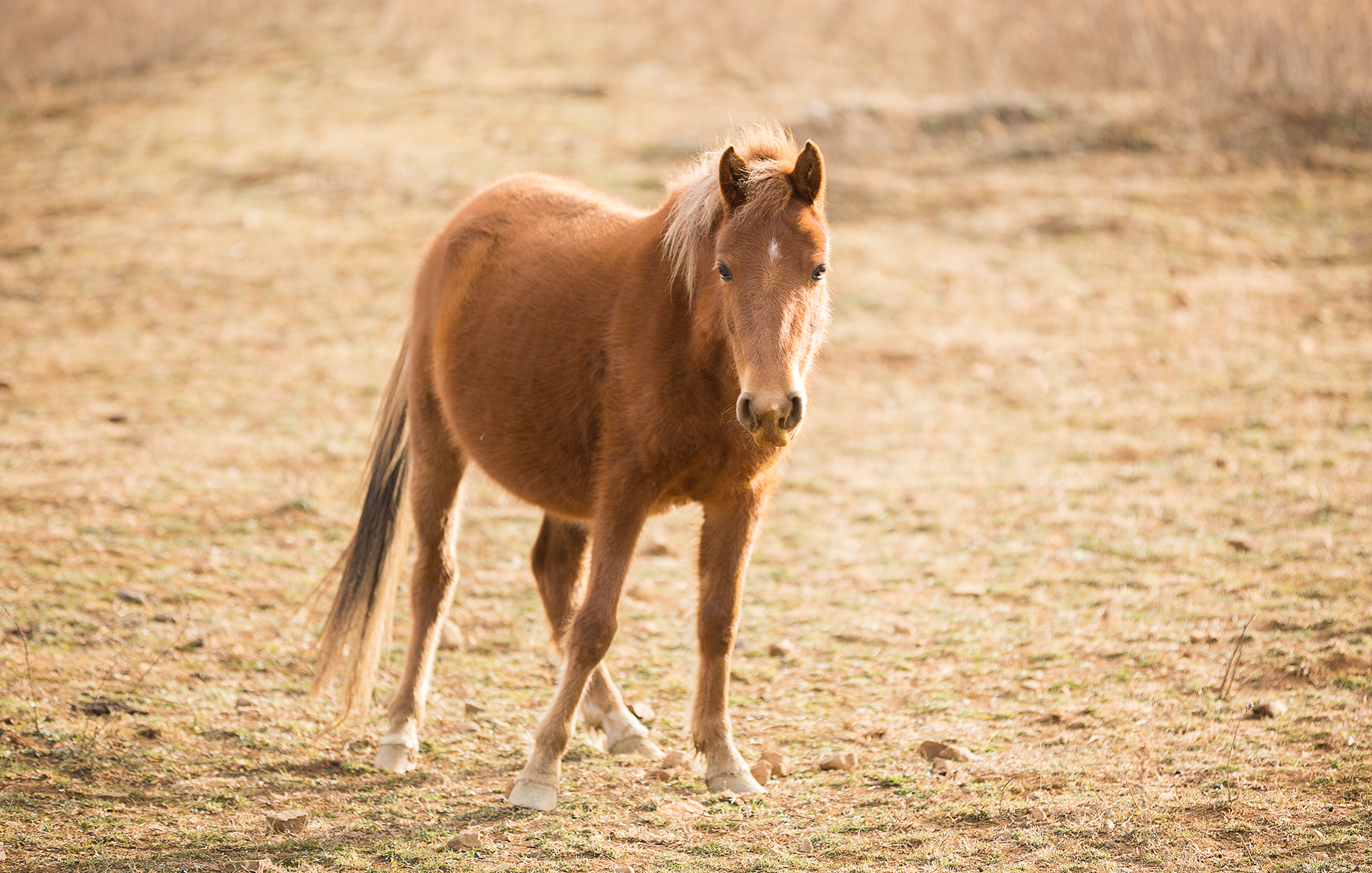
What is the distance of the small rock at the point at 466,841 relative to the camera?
3562mm

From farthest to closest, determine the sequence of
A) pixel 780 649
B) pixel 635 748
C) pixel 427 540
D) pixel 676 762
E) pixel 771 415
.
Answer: pixel 780 649 → pixel 427 540 → pixel 635 748 → pixel 676 762 → pixel 771 415

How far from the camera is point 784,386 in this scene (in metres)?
3.24

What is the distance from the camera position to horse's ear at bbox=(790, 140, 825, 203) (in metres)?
3.50

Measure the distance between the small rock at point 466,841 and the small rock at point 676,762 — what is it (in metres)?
0.82

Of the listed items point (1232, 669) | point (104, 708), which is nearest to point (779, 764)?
point (1232, 669)

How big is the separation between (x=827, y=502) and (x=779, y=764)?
3192 millimetres

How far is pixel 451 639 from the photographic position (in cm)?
535

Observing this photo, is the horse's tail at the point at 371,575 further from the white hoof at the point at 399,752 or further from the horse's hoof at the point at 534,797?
the horse's hoof at the point at 534,797

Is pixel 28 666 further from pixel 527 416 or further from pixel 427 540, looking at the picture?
pixel 527 416

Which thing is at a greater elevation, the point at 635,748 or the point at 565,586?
the point at 565,586

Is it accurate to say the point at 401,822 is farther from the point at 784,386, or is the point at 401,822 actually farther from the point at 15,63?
the point at 15,63

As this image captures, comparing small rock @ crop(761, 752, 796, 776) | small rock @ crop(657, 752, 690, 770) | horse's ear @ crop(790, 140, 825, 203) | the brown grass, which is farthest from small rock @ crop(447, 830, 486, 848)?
the brown grass

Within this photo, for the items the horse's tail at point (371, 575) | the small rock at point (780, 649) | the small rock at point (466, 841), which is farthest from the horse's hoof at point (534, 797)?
the small rock at point (780, 649)

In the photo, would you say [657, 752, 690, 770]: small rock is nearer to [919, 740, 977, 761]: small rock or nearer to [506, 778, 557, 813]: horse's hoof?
[506, 778, 557, 813]: horse's hoof
